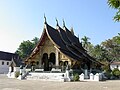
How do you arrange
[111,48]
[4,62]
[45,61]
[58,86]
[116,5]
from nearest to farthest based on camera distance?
1. [116,5]
2. [58,86]
3. [45,61]
4. [4,62]
5. [111,48]

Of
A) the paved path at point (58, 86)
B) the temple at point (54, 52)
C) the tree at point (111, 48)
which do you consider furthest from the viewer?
the tree at point (111, 48)

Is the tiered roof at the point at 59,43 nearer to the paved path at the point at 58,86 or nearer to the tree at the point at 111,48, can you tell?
the paved path at the point at 58,86

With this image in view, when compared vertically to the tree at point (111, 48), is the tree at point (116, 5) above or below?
below

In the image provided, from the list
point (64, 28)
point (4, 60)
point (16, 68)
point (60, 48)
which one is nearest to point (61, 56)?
point (60, 48)

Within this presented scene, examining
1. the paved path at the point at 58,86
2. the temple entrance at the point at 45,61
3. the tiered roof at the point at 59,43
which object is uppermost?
the tiered roof at the point at 59,43

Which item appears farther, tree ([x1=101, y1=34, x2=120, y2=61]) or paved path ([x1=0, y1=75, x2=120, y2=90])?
tree ([x1=101, y1=34, x2=120, y2=61])

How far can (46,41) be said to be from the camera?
31.6m

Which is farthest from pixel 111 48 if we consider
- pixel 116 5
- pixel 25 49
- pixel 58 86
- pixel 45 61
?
pixel 116 5

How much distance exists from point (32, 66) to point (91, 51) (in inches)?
1831

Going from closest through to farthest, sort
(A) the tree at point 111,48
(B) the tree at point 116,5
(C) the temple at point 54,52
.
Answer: (B) the tree at point 116,5 → (C) the temple at point 54,52 → (A) the tree at point 111,48

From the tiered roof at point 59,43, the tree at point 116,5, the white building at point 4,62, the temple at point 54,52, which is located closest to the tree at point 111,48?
the white building at point 4,62

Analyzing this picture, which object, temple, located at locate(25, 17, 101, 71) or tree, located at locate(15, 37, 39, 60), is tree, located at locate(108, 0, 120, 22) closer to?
temple, located at locate(25, 17, 101, 71)

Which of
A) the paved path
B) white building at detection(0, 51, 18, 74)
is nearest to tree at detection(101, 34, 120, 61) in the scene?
white building at detection(0, 51, 18, 74)

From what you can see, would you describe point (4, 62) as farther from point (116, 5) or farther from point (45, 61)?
point (116, 5)
